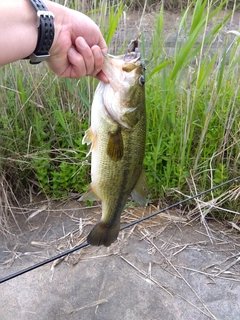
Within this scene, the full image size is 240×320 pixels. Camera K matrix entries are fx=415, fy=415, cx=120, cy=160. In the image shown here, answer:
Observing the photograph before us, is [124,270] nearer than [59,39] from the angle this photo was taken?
No

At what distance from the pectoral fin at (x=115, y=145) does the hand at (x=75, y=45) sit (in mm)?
204

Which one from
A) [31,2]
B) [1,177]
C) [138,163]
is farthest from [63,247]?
[31,2]

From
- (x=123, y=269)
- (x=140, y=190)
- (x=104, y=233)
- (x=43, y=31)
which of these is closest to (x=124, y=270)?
(x=123, y=269)

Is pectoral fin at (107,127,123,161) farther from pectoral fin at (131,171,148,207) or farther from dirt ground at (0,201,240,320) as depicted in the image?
dirt ground at (0,201,240,320)

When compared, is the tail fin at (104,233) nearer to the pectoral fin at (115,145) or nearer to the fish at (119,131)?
the fish at (119,131)

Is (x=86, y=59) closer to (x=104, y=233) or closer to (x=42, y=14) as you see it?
(x=42, y=14)

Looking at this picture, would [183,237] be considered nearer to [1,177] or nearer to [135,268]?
[135,268]

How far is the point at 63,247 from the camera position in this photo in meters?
2.59

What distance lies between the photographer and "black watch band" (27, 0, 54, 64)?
148 cm

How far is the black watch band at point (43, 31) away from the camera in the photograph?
4.84ft

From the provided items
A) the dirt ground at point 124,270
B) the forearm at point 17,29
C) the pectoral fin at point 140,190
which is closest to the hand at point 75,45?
the forearm at point 17,29

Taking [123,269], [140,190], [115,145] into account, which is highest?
[115,145]

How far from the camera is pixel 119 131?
157 centimetres

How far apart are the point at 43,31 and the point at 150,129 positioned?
Result: 1.41 m
